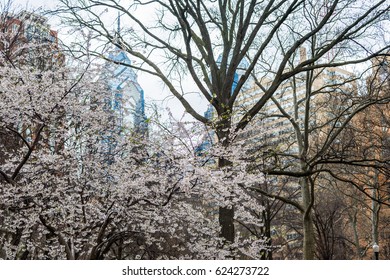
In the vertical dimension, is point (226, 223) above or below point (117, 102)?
below

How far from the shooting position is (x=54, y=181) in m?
5.93

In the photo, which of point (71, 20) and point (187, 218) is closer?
point (187, 218)

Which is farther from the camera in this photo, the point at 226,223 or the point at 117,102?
the point at 226,223

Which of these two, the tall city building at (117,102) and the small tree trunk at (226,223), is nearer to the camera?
the tall city building at (117,102)

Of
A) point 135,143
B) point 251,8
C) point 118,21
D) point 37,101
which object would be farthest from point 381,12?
point 37,101

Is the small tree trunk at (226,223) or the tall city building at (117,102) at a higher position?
the tall city building at (117,102)

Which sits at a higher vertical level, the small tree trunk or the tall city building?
the tall city building

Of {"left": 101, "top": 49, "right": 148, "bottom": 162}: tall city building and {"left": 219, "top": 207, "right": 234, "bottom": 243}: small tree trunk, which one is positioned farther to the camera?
{"left": 219, "top": 207, "right": 234, "bottom": 243}: small tree trunk

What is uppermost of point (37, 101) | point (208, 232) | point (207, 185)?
point (37, 101)

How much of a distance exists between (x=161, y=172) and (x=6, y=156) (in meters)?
4.17
